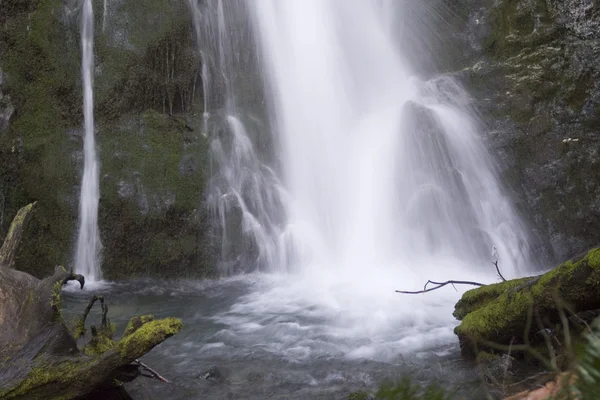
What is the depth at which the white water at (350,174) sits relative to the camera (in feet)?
27.4

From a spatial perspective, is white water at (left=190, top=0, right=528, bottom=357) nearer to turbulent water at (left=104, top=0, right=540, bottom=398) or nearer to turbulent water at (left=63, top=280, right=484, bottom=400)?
turbulent water at (left=104, top=0, right=540, bottom=398)

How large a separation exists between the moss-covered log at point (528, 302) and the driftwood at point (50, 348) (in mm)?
2310

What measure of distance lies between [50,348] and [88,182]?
21.5 ft

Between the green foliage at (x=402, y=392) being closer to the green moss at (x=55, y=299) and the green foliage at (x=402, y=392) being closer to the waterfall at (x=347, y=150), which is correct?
the green moss at (x=55, y=299)

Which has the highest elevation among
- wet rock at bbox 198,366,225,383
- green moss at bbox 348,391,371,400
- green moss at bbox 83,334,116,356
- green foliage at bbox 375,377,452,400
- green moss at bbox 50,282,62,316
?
green moss at bbox 50,282,62,316

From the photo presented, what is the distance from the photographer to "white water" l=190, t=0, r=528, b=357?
27.4 ft

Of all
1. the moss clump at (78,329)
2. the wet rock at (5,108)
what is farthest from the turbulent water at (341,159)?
the wet rock at (5,108)

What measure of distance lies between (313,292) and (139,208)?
369 centimetres

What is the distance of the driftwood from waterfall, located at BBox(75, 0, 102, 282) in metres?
5.64

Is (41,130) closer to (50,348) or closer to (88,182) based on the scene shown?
(88,182)

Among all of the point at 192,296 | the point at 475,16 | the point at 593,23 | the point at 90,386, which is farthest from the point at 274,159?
the point at 90,386

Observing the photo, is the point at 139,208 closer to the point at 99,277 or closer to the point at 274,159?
the point at 99,277

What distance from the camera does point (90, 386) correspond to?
369 cm

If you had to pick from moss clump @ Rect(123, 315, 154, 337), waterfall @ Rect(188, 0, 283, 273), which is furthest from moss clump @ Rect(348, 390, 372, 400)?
waterfall @ Rect(188, 0, 283, 273)
